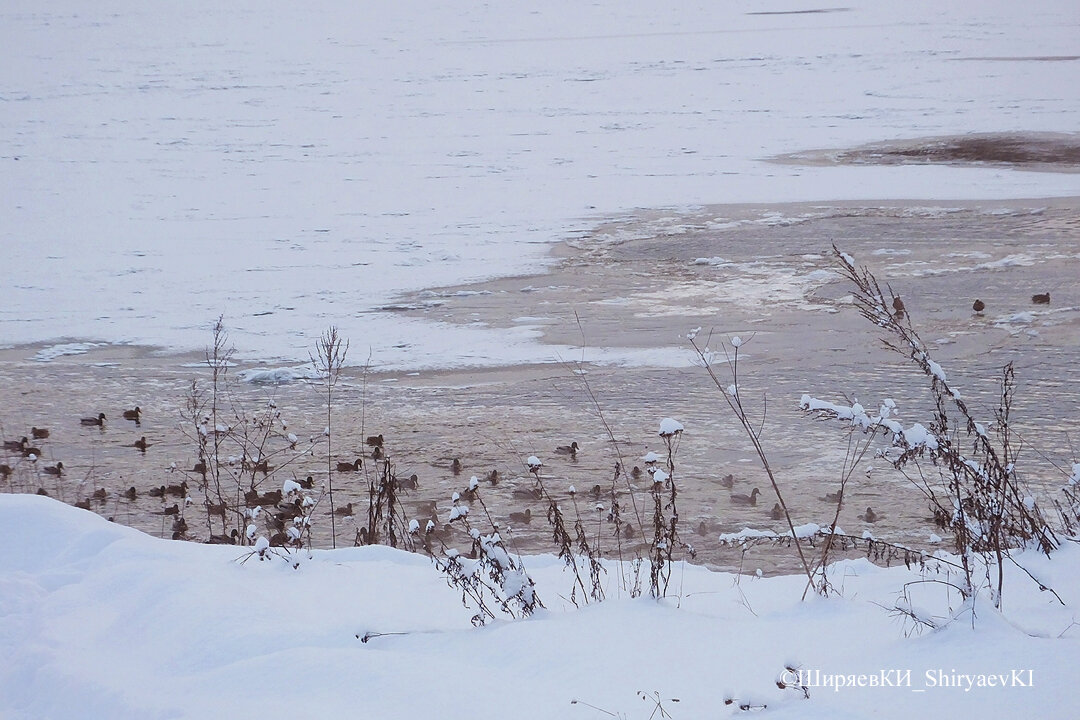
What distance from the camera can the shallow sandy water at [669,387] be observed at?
5.11 metres

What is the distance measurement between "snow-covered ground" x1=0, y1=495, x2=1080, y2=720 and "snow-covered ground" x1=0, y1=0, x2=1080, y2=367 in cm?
417

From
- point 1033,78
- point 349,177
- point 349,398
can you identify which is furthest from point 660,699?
point 1033,78

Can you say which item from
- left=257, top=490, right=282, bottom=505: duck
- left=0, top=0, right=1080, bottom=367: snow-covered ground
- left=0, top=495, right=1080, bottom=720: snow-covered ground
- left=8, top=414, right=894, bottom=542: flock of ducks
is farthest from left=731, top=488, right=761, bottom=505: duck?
left=0, top=0, right=1080, bottom=367: snow-covered ground

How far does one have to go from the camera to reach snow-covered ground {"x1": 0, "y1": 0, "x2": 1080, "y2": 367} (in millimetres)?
10047

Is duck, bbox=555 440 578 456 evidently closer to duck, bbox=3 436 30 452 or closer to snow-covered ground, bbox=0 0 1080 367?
snow-covered ground, bbox=0 0 1080 367

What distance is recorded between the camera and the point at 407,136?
19.0 metres

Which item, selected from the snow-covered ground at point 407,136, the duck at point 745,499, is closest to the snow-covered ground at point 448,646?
the duck at point 745,499

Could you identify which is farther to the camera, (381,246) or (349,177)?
(349,177)

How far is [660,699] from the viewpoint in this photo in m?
2.47

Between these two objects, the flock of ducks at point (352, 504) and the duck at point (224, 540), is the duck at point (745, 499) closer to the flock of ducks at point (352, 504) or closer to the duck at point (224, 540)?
the flock of ducks at point (352, 504)

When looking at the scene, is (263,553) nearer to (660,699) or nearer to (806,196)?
(660,699)

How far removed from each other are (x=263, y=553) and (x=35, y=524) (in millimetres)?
869

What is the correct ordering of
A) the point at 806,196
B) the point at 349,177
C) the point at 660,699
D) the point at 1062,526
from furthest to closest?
1. the point at 349,177
2. the point at 806,196
3. the point at 1062,526
4. the point at 660,699

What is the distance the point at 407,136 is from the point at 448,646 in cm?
1709
